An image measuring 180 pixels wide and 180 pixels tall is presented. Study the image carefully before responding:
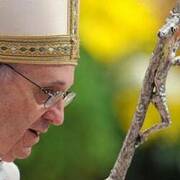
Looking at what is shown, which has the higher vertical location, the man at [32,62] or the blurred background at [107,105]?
the man at [32,62]

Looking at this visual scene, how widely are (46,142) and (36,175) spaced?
0.08m

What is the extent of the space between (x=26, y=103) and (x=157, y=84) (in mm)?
199

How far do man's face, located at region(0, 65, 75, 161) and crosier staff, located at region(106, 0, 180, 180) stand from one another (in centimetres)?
12

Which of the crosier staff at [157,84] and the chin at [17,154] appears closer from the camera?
the crosier staff at [157,84]

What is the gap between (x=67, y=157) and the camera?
1.79m

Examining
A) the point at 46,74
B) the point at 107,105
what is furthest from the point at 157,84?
the point at 107,105

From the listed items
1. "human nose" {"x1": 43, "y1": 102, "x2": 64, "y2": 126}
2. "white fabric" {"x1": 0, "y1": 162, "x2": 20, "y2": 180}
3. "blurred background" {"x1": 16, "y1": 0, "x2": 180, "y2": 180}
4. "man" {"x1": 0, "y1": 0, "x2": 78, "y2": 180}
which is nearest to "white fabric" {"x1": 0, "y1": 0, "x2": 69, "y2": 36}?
"man" {"x1": 0, "y1": 0, "x2": 78, "y2": 180}

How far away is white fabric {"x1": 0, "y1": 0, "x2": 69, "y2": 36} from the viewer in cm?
120

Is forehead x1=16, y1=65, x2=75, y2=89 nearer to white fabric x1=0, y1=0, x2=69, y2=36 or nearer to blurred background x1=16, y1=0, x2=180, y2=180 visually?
white fabric x1=0, y1=0, x2=69, y2=36

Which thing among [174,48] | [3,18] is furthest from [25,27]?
[174,48]

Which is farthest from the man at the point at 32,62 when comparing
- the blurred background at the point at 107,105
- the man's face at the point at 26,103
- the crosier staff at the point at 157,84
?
the blurred background at the point at 107,105

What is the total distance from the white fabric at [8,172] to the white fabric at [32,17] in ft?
0.92

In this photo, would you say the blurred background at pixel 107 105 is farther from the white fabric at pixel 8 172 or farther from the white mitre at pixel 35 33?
the white mitre at pixel 35 33

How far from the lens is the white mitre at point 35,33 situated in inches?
47.1
